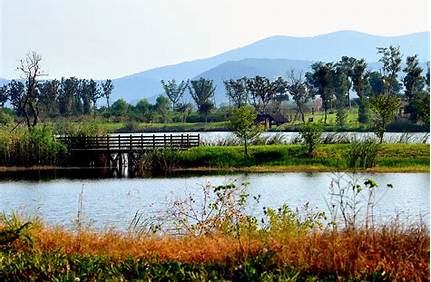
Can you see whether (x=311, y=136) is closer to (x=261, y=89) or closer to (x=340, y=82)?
(x=340, y=82)

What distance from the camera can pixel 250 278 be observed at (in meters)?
5.89

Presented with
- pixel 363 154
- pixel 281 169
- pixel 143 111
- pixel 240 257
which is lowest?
pixel 281 169

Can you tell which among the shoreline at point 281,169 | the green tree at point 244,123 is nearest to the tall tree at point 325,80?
the green tree at point 244,123

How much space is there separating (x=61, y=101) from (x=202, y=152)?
43274 mm

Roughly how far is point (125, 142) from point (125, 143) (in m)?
0.26

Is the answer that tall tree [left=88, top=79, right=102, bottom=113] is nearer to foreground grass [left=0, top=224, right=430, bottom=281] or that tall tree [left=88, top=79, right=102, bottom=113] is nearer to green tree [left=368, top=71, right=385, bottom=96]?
green tree [left=368, top=71, right=385, bottom=96]

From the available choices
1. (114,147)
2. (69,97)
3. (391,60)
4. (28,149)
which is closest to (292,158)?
(114,147)

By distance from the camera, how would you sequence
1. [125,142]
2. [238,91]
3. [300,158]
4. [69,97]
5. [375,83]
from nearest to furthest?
[300,158], [125,142], [69,97], [238,91], [375,83]

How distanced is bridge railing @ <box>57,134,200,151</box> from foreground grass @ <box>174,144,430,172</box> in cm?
154

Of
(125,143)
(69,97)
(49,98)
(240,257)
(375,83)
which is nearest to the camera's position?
(240,257)

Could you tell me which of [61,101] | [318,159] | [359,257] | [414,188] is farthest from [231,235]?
[61,101]

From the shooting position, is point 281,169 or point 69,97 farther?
point 69,97

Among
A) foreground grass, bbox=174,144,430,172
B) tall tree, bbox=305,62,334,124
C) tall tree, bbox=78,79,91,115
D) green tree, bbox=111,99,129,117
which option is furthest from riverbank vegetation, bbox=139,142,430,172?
tall tree, bbox=78,79,91,115

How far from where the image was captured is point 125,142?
1393 inches
